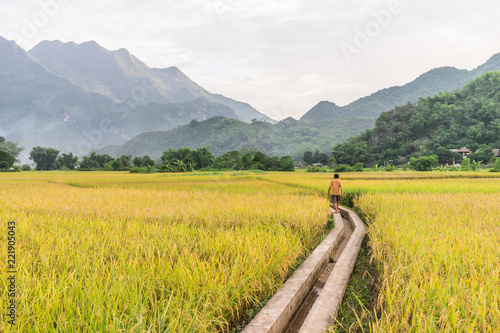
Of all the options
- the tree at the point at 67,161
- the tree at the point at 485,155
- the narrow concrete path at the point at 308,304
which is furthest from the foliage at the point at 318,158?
the narrow concrete path at the point at 308,304

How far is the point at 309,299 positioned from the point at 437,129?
328ft

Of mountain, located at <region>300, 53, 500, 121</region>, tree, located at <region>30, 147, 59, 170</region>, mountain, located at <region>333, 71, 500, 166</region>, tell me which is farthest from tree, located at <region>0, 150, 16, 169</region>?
mountain, located at <region>300, 53, 500, 121</region>

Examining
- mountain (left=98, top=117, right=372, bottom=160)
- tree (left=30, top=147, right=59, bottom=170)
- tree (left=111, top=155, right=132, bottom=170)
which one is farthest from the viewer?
mountain (left=98, top=117, right=372, bottom=160)

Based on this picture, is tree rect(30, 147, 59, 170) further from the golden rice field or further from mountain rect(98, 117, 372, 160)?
the golden rice field

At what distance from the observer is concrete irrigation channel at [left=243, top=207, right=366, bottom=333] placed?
95.8 inches

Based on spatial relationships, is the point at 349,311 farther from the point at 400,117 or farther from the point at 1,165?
the point at 400,117

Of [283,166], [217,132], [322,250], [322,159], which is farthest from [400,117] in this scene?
[322,250]

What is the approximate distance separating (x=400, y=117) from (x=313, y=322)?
10828 centimetres

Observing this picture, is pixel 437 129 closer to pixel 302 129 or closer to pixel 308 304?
pixel 302 129

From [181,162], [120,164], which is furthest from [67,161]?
[181,162]

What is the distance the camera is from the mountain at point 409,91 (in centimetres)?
17112

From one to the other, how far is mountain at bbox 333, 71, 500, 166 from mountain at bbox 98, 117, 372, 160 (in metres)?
37.3

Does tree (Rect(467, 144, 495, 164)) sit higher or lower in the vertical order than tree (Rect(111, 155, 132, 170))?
higher

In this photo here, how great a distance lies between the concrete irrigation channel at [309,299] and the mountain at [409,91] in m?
193
